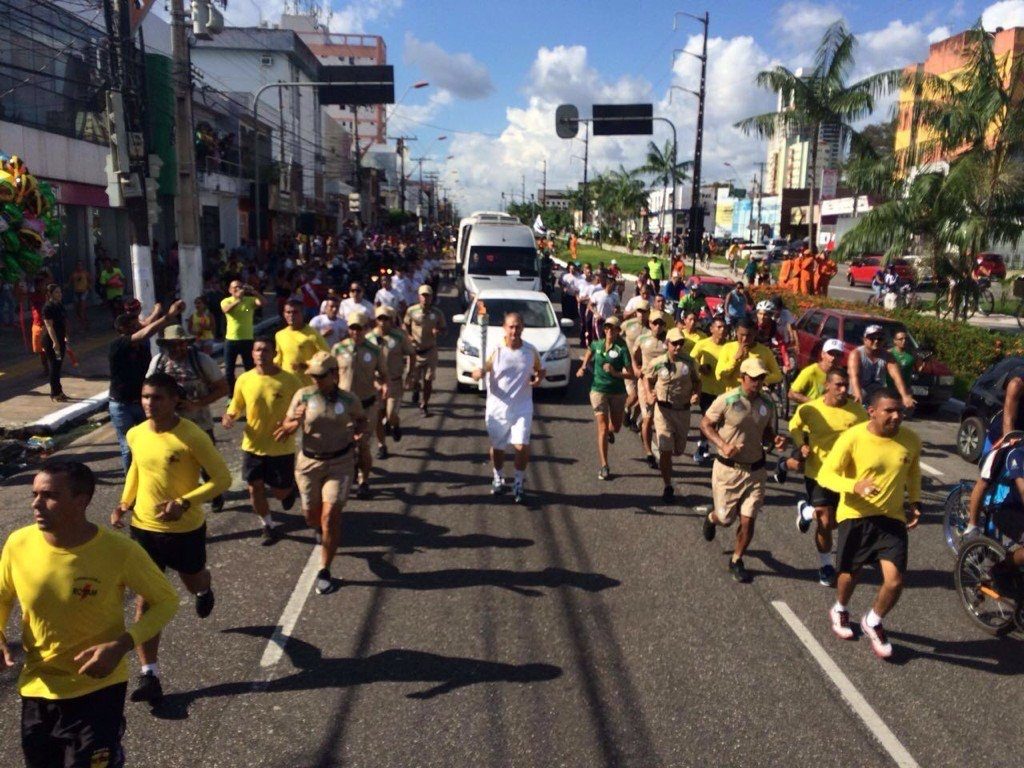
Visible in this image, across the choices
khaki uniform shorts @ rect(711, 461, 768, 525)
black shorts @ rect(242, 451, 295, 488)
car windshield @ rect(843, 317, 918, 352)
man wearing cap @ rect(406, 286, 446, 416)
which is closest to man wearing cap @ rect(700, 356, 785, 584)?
khaki uniform shorts @ rect(711, 461, 768, 525)

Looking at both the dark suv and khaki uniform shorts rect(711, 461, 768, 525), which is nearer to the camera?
khaki uniform shorts rect(711, 461, 768, 525)

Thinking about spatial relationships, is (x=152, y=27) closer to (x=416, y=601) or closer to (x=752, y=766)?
(x=416, y=601)

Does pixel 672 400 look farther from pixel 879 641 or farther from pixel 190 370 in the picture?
pixel 190 370

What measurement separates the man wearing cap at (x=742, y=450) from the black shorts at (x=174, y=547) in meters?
3.76

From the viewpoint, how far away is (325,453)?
618cm

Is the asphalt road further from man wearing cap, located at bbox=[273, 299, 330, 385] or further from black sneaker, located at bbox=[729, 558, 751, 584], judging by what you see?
man wearing cap, located at bbox=[273, 299, 330, 385]

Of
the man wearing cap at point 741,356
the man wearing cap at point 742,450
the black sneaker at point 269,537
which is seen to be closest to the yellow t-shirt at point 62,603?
the black sneaker at point 269,537

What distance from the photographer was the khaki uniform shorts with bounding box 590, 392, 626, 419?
903 cm

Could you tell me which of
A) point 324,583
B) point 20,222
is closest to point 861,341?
point 324,583

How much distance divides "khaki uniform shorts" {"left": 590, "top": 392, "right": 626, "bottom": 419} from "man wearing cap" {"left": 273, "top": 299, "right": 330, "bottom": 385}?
2942mm

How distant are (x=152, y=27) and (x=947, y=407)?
29.5 metres

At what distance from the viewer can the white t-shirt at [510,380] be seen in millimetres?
8141

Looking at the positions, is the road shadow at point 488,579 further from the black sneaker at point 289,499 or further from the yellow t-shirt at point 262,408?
the yellow t-shirt at point 262,408

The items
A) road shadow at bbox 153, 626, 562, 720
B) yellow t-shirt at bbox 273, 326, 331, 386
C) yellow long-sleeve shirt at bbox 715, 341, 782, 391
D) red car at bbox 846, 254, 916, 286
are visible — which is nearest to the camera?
road shadow at bbox 153, 626, 562, 720
